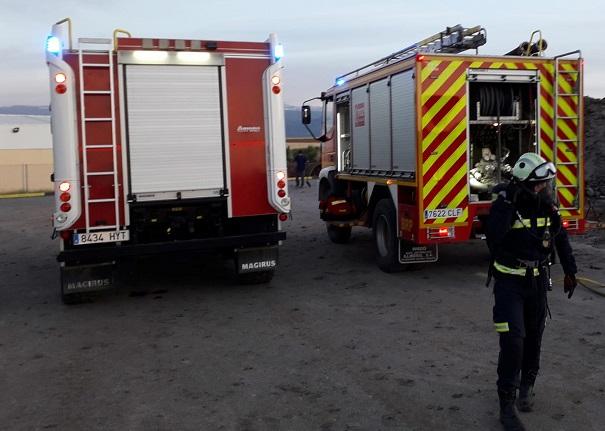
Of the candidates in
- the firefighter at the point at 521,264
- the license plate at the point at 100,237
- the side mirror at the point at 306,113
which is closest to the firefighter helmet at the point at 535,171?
the firefighter at the point at 521,264

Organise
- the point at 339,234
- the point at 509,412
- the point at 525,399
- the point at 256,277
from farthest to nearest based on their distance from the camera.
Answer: the point at 339,234 < the point at 256,277 < the point at 525,399 < the point at 509,412

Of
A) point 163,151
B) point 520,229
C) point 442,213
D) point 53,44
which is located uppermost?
point 53,44

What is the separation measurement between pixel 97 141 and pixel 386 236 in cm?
425

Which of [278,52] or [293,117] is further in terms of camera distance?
[293,117]

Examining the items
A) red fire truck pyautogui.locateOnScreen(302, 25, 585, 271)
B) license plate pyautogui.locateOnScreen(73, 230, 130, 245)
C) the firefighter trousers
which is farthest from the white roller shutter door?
the firefighter trousers

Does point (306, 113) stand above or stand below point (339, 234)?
above

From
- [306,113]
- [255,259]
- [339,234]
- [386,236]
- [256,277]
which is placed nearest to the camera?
[255,259]

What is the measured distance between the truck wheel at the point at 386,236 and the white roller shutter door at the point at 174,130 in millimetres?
2639

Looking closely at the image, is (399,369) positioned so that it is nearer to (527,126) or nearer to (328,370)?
(328,370)

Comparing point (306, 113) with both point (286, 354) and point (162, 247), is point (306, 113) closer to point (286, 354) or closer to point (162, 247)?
point (162, 247)

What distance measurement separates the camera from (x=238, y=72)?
7488mm

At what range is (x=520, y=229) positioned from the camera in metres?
3.89

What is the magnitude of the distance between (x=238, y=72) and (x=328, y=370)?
13.2 ft

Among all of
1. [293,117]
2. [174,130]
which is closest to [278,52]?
[174,130]
